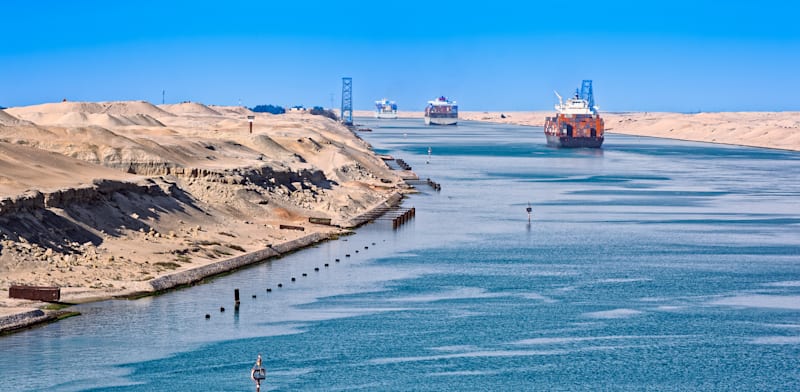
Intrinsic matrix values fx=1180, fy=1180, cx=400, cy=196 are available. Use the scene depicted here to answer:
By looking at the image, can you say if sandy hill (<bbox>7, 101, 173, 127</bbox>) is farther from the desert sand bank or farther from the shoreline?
the shoreline

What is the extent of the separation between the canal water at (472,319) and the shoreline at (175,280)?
2.07ft

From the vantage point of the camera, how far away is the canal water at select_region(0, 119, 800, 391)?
38438 millimetres

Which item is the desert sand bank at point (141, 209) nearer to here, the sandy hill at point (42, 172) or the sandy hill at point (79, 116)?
the sandy hill at point (42, 172)

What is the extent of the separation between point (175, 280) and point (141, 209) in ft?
48.0

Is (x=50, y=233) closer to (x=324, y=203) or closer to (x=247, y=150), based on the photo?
(x=324, y=203)

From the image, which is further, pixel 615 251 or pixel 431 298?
pixel 615 251

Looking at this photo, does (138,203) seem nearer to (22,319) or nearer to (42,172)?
(42,172)

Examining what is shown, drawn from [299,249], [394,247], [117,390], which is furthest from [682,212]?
[117,390]

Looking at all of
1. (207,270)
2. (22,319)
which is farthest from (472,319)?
(22,319)

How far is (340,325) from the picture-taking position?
46.2m

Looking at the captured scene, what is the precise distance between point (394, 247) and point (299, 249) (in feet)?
20.5

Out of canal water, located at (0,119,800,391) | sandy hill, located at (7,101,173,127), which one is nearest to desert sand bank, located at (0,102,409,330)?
canal water, located at (0,119,800,391)

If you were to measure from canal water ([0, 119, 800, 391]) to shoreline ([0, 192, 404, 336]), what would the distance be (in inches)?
24.8

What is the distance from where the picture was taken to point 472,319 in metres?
47.8
